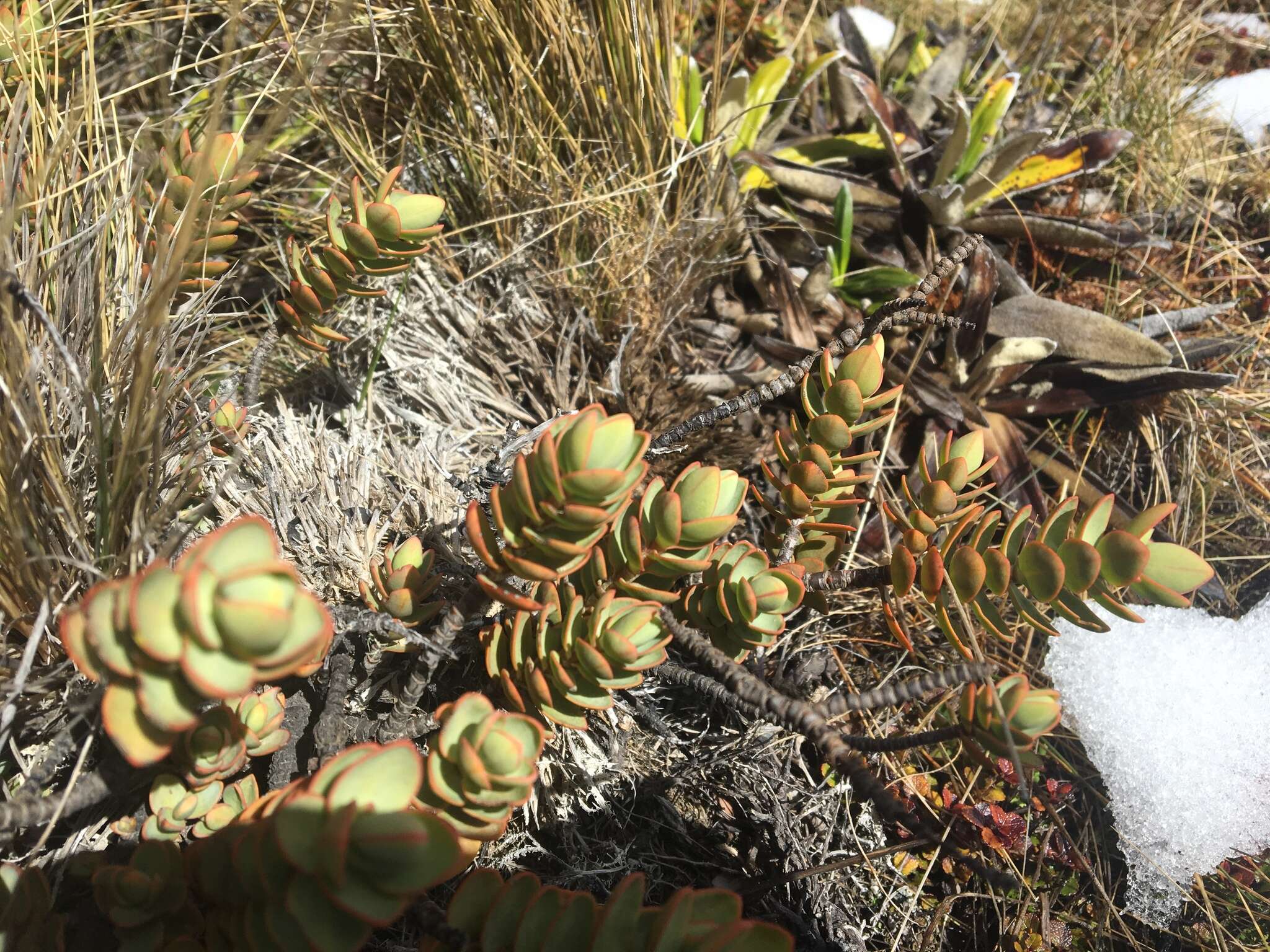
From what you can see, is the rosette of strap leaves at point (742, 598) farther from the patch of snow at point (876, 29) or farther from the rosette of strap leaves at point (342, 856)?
the patch of snow at point (876, 29)

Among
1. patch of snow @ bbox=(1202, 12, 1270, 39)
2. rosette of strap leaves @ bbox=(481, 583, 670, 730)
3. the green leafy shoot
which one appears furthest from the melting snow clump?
patch of snow @ bbox=(1202, 12, 1270, 39)

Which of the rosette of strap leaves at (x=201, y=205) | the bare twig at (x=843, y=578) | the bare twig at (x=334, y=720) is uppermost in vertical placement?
the rosette of strap leaves at (x=201, y=205)

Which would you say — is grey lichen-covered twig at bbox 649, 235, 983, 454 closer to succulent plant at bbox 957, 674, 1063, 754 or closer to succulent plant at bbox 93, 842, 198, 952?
succulent plant at bbox 957, 674, 1063, 754

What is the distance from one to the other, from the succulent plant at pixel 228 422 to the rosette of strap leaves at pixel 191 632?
0.56 meters

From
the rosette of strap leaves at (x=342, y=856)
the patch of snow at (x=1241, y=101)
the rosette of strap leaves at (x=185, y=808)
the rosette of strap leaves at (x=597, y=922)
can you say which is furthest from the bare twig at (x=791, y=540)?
the patch of snow at (x=1241, y=101)

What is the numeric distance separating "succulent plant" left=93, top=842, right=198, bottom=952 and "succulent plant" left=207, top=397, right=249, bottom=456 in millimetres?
553

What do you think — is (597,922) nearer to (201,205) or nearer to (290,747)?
(290,747)

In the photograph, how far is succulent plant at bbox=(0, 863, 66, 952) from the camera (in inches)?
27.6

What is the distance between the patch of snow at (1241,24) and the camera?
2.70 metres

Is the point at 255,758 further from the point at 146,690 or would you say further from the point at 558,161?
the point at 558,161

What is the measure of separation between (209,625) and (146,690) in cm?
8

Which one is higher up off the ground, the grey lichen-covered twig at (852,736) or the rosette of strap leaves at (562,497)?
the rosette of strap leaves at (562,497)

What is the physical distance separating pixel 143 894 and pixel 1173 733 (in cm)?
149

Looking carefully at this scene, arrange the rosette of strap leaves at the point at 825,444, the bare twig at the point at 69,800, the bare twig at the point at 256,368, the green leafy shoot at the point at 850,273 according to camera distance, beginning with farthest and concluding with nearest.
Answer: the green leafy shoot at the point at 850,273 → the bare twig at the point at 256,368 → the rosette of strap leaves at the point at 825,444 → the bare twig at the point at 69,800
